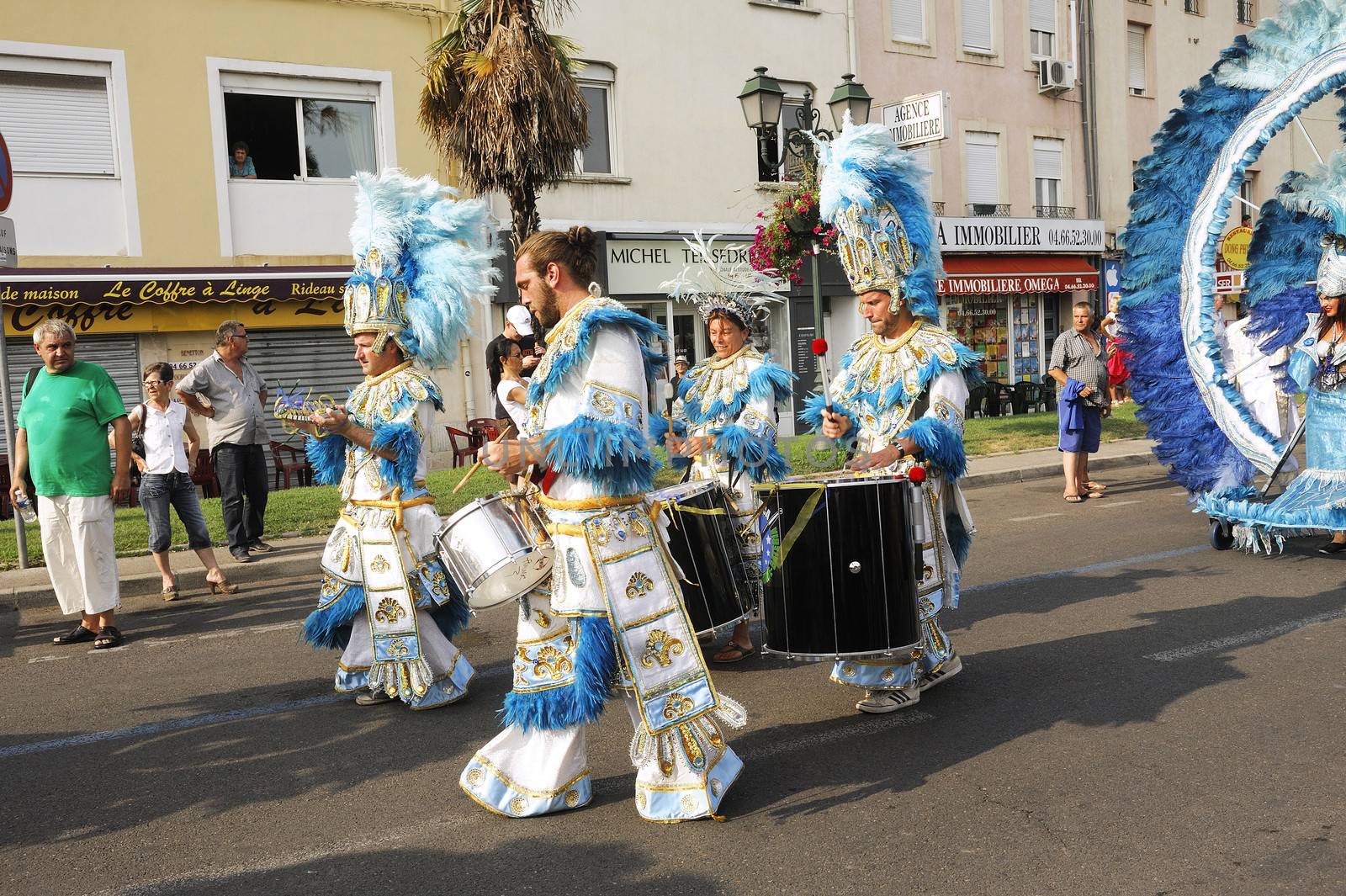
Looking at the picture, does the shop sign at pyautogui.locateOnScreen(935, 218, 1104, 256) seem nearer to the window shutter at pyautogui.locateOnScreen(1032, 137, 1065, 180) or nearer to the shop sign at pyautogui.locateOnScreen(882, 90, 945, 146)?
the window shutter at pyautogui.locateOnScreen(1032, 137, 1065, 180)

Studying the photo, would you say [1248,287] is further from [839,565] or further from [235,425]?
[235,425]

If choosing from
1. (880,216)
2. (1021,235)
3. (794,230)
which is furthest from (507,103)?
(1021,235)

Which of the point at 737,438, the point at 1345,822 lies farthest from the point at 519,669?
the point at 1345,822

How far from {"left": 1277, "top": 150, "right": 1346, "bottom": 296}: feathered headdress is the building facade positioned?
1092 centimetres

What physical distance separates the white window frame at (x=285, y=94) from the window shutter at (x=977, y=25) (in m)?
12.7

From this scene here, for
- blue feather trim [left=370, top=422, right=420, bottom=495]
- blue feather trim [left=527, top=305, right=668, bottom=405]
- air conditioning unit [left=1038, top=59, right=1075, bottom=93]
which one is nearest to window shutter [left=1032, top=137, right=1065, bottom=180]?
air conditioning unit [left=1038, top=59, right=1075, bottom=93]

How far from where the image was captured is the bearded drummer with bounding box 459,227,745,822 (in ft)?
11.9

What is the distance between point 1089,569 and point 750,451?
3.40 meters

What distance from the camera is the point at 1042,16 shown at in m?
24.3

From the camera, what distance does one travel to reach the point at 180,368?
→ 15109mm

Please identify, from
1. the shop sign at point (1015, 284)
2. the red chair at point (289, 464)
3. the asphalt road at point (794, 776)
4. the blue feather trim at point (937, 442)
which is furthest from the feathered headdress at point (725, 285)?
the shop sign at point (1015, 284)

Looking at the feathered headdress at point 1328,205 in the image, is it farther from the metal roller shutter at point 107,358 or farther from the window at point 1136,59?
the window at point 1136,59

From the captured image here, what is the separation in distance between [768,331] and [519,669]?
17400 millimetres

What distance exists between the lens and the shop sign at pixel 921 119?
1270 cm
